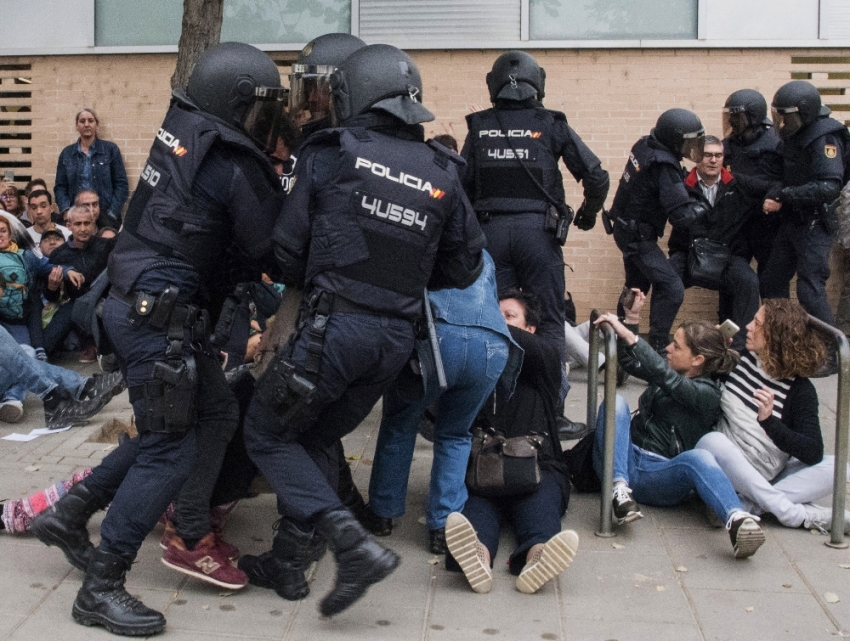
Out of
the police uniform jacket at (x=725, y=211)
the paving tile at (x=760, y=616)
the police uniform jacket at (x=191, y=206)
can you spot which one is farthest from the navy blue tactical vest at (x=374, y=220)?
the police uniform jacket at (x=725, y=211)

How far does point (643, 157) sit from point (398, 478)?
12.6 ft

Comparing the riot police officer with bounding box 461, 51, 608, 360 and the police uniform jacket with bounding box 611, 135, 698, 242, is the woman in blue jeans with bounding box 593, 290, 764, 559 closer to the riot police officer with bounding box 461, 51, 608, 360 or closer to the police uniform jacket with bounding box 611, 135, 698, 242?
the riot police officer with bounding box 461, 51, 608, 360

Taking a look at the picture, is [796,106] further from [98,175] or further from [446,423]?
[98,175]

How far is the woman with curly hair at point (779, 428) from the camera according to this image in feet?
15.9

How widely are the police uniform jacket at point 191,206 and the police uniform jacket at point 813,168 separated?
5060mm

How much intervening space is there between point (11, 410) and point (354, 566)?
3.80 meters

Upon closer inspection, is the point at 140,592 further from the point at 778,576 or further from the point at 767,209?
the point at 767,209

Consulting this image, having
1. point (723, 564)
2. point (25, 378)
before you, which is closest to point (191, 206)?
point (723, 564)

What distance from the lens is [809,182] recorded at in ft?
25.7

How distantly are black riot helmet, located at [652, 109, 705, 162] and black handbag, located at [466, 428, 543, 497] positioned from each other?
3643 millimetres

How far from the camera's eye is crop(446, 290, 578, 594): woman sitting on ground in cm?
411

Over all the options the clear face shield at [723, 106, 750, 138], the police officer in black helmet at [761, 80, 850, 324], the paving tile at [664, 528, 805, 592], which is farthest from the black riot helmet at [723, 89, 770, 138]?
the paving tile at [664, 528, 805, 592]

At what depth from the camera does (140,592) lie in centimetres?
414

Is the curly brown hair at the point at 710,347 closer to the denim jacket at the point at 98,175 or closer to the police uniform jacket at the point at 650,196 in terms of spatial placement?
the police uniform jacket at the point at 650,196
